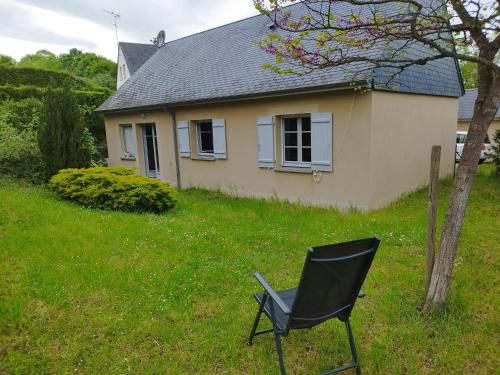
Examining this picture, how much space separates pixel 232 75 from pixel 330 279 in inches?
355

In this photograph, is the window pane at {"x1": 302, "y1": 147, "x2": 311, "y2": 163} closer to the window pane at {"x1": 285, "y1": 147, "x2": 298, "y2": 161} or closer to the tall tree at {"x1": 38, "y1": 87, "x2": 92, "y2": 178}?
the window pane at {"x1": 285, "y1": 147, "x2": 298, "y2": 161}

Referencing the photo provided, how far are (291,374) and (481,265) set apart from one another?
10.5 ft

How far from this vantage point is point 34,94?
1597 cm

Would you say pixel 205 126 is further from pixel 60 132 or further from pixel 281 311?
pixel 281 311

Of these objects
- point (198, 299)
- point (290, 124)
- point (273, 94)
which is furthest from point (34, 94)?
point (198, 299)

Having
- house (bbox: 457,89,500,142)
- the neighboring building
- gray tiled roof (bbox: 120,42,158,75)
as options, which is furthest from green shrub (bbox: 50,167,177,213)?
gray tiled roof (bbox: 120,42,158,75)

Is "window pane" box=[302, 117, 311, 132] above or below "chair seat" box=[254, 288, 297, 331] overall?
above

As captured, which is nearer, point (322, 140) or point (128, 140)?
point (322, 140)

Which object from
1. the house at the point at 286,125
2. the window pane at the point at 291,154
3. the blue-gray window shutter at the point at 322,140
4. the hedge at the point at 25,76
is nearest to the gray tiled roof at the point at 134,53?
the hedge at the point at 25,76

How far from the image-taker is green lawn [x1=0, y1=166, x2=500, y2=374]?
2770 mm

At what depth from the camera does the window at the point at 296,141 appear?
335 inches

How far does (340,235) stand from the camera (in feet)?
19.0

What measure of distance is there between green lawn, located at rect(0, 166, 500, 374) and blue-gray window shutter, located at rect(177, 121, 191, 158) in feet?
17.4

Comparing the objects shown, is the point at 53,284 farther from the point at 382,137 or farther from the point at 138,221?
the point at 382,137
